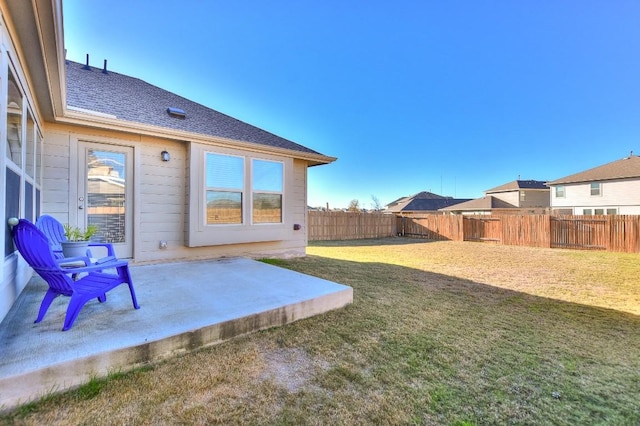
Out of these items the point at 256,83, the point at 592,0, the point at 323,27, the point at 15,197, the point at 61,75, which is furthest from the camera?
the point at 256,83

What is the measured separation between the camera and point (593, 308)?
4312 mm

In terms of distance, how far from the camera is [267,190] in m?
6.54

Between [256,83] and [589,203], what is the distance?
23.8m

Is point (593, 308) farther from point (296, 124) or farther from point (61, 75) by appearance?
point (296, 124)

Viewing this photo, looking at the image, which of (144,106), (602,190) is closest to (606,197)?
(602,190)

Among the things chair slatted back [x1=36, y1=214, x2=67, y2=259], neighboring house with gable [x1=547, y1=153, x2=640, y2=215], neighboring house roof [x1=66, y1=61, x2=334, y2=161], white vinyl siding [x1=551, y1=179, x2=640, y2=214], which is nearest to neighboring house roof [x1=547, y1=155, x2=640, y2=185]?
neighboring house with gable [x1=547, y1=153, x2=640, y2=215]

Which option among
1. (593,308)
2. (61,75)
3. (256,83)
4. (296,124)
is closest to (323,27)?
(256,83)

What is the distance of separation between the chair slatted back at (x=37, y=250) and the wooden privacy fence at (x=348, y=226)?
12854 mm

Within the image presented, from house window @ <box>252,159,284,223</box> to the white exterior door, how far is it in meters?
2.39

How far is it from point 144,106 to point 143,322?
17.6ft

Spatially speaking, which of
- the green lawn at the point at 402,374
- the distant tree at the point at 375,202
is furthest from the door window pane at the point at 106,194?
the distant tree at the point at 375,202

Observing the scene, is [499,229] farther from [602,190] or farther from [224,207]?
[224,207]

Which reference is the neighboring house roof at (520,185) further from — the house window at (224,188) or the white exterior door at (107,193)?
the white exterior door at (107,193)

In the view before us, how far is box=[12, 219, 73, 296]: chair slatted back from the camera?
220 cm
